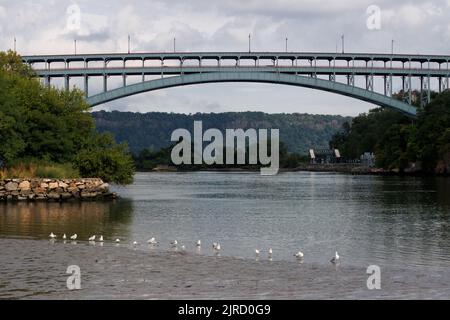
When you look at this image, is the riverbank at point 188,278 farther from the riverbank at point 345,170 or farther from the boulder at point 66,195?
the riverbank at point 345,170

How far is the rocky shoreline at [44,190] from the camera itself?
38.4 meters

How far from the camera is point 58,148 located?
43.2 meters

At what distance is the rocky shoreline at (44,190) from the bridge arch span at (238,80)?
33.4 m

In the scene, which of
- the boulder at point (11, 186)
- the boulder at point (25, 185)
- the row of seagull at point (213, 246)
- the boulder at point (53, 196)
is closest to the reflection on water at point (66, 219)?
the row of seagull at point (213, 246)

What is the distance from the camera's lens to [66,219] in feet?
94.0

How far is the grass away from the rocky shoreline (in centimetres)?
96

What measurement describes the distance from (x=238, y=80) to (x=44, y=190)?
127 ft

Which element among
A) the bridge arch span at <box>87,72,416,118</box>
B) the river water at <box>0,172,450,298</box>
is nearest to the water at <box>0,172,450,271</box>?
the river water at <box>0,172,450,298</box>

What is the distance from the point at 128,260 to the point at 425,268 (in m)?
6.21

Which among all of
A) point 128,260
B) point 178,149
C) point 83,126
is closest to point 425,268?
point 128,260

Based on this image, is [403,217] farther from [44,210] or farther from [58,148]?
[58,148]

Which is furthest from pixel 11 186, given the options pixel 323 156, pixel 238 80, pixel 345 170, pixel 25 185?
pixel 323 156
